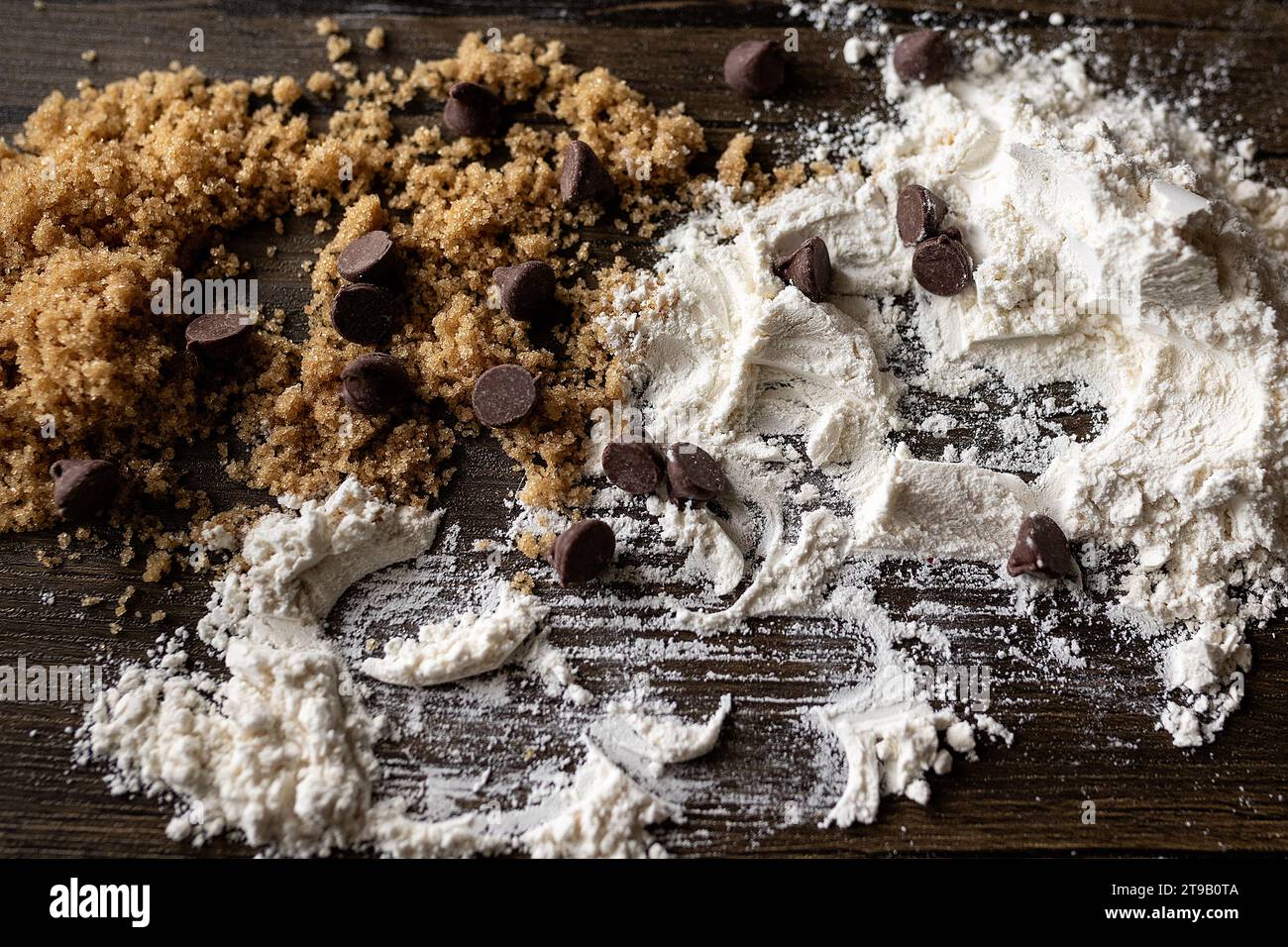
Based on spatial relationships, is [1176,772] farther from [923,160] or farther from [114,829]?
[114,829]

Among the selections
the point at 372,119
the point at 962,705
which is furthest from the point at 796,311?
the point at 372,119

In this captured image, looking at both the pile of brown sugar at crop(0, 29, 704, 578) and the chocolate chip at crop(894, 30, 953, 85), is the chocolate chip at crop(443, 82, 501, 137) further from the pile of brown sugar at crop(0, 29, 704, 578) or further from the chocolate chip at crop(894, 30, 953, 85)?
the chocolate chip at crop(894, 30, 953, 85)

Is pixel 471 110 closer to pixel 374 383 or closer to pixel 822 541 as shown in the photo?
pixel 374 383

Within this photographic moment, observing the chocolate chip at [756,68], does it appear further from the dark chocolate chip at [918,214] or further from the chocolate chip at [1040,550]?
the chocolate chip at [1040,550]

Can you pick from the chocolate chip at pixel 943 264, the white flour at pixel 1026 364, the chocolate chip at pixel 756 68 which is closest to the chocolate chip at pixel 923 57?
the white flour at pixel 1026 364

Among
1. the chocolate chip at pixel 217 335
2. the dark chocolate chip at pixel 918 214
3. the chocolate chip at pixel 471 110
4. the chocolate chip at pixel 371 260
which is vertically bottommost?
the chocolate chip at pixel 217 335

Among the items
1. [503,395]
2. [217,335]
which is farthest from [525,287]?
[217,335]
